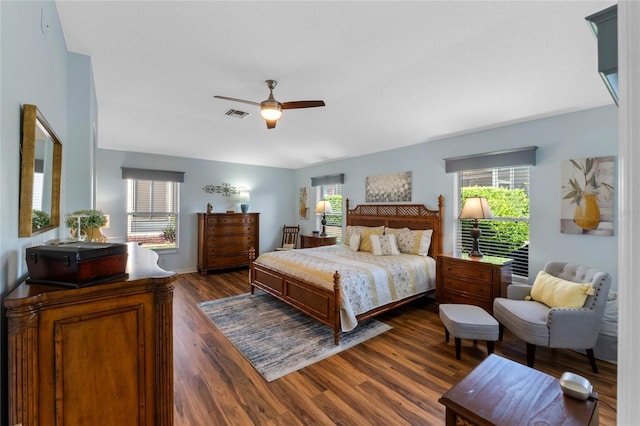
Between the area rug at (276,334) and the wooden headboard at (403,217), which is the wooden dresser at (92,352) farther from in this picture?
the wooden headboard at (403,217)

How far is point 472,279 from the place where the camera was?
336cm

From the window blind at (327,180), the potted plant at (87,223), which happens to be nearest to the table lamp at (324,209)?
the window blind at (327,180)

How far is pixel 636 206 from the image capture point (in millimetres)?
400

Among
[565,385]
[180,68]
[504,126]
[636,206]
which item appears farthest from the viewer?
[504,126]

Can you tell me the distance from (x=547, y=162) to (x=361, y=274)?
8.20 ft

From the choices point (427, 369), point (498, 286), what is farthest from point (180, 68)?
point (498, 286)

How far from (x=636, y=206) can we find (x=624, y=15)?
0.29 meters

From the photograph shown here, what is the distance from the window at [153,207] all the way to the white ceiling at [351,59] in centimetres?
130

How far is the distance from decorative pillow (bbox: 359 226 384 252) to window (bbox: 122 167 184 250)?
380cm

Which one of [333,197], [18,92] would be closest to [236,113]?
[333,197]

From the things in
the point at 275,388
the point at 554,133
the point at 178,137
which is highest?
the point at 178,137

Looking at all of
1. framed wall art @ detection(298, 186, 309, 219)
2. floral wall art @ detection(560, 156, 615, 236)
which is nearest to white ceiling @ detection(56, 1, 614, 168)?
floral wall art @ detection(560, 156, 615, 236)

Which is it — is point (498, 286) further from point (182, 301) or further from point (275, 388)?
point (182, 301)

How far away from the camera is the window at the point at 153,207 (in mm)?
5340
